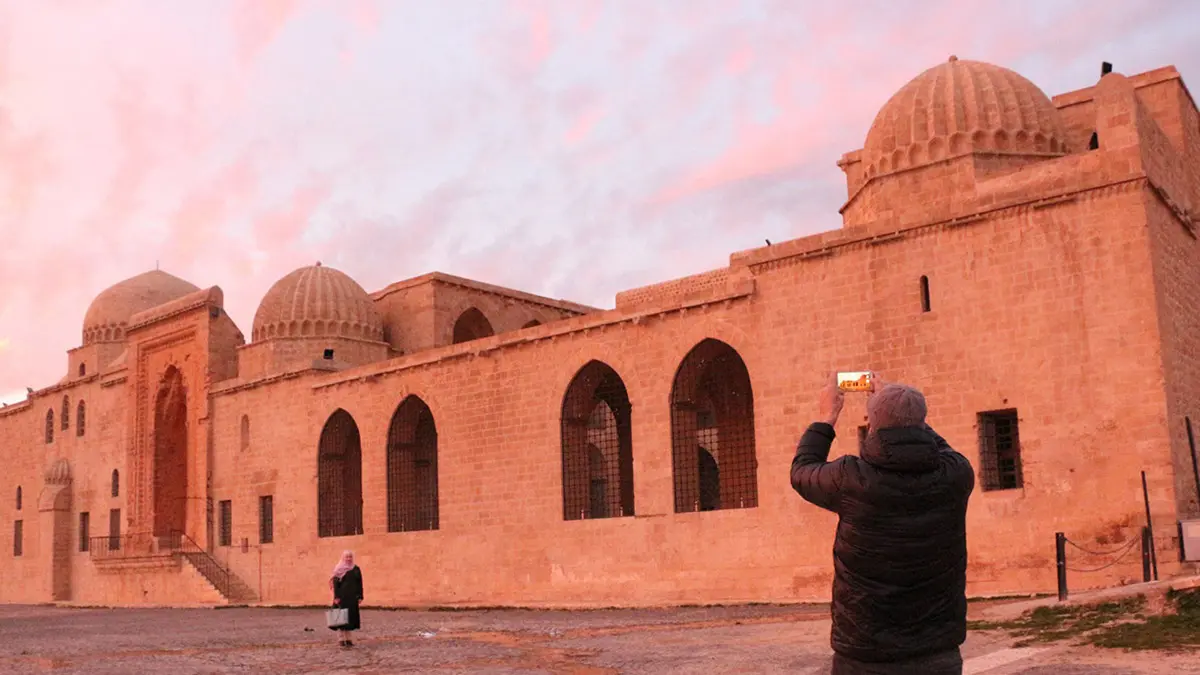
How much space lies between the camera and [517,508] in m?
20.6

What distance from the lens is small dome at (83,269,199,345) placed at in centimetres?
3644

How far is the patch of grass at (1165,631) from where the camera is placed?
→ 8.30 metres

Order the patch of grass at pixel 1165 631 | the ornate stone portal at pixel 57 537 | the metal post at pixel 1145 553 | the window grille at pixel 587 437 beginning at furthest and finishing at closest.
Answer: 1. the ornate stone portal at pixel 57 537
2. the window grille at pixel 587 437
3. the metal post at pixel 1145 553
4. the patch of grass at pixel 1165 631

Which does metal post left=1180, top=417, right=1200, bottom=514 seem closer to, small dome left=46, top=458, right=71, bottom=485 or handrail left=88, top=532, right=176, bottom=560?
handrail left=88, top=532, right=176, bottom=560

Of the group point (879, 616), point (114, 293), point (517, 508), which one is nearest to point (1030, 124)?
point (517, 508)

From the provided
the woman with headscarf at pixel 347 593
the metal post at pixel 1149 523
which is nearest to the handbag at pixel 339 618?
the woman with headscarf at pixel 347 593

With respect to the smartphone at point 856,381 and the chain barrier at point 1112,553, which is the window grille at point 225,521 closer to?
the chain barrier at point 1112,553

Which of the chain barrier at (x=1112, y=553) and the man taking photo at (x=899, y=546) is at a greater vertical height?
the man taking photo at (x=899, y=546)

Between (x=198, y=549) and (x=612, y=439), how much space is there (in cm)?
1060

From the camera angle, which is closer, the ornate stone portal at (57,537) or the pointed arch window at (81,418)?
the ornate stone portal at (57,537)

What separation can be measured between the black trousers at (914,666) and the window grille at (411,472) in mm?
19913

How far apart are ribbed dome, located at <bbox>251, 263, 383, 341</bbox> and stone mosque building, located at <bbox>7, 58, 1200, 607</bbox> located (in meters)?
0.07

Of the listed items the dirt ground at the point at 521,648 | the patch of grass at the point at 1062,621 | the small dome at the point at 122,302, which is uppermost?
the small dome at the point at 122,302

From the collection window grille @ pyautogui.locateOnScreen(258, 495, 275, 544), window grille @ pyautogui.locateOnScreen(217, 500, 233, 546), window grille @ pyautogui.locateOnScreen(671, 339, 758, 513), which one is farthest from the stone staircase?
window grille @ pyautogui.locateOnScreen(671, 339, 758, 513)
